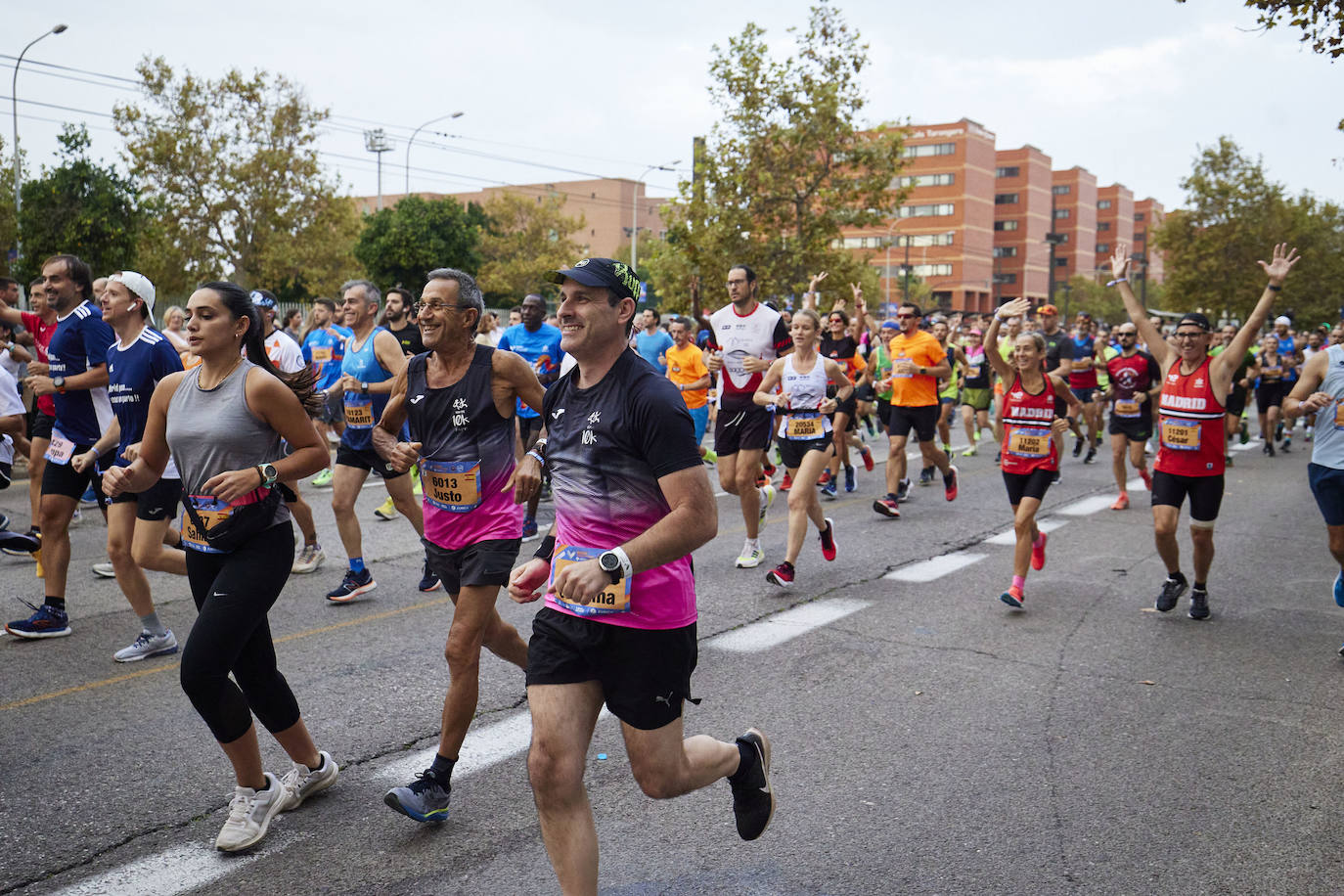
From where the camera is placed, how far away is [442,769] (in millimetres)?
4078

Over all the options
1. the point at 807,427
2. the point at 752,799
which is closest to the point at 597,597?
the point at 752,799

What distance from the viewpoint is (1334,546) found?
692 cm

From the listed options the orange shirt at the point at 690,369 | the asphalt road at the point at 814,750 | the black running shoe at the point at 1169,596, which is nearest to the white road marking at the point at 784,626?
the asphalt road at the point at 814,750

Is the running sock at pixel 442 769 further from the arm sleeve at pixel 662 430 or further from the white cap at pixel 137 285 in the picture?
the white cap at pixel 137 285

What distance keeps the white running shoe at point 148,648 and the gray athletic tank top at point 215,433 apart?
8.11 ft

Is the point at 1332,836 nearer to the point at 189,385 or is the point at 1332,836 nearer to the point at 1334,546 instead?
the point at 1334,546

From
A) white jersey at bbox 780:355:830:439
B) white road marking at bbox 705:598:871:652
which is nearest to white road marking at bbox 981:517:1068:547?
white jersey at bbox 780:355:830:439

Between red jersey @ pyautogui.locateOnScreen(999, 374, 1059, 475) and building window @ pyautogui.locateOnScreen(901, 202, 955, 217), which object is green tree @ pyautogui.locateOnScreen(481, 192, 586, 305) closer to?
building window @ pyautogui.locateOnScreen(901, 202, 955, 217)

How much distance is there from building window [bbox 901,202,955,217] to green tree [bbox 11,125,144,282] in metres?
84.9

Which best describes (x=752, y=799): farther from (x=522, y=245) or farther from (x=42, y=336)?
(x=522, y=245)

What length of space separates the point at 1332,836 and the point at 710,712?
99.1 inches

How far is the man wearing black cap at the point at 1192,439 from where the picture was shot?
721 cm

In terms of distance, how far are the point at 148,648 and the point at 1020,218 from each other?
11945 cm

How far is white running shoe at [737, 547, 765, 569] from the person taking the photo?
8.74m
